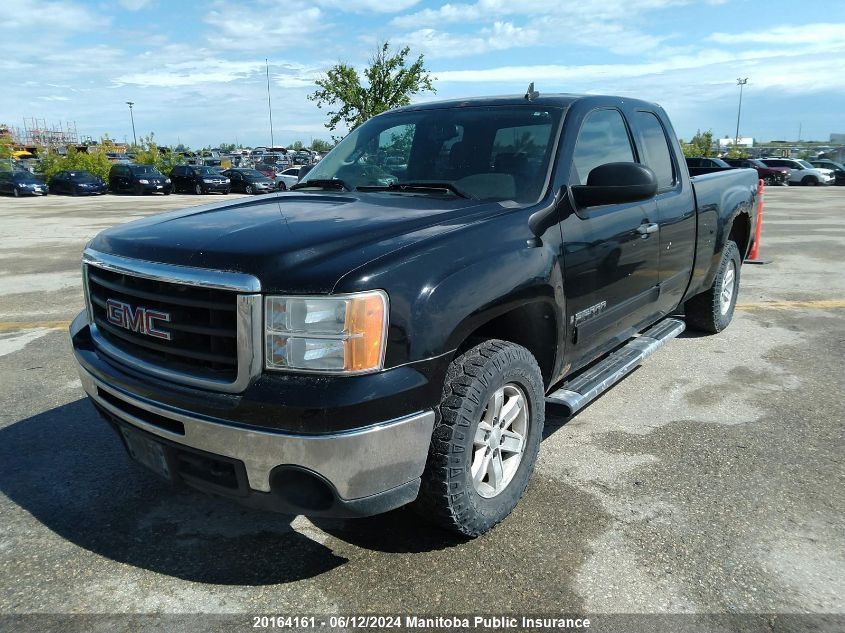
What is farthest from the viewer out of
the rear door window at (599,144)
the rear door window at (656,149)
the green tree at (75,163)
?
the green tree at (75,163)

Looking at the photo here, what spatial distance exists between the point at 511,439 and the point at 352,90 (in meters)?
31.2

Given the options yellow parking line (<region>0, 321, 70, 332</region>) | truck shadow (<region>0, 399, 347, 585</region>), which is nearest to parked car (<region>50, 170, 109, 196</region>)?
yellow parking line (<region>0, 321, 70, 332</region>)

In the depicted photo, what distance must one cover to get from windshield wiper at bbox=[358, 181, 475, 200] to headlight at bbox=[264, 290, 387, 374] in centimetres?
121

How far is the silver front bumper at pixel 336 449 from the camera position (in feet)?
7.30

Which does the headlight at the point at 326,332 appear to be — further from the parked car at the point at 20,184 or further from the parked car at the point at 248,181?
the parked car at the point at 20,184

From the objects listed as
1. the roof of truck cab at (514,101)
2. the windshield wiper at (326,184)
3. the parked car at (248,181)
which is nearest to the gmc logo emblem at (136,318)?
the windshield wiper at (326,184)

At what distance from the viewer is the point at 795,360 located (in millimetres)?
5328

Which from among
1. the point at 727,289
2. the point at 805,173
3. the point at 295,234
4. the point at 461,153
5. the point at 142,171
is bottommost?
the point at 805,173

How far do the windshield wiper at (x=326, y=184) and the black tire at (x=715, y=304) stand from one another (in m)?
3.42

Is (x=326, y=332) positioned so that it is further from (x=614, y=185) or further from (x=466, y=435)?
(x=614, y=185)

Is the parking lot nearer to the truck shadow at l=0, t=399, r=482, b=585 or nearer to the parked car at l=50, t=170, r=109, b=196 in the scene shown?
the truck shadow at l=0, t=399, r=482, b=585

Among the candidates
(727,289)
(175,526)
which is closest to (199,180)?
(727,289)

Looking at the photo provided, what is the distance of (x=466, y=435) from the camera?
101 inches

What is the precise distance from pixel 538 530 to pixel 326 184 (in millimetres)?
2216
